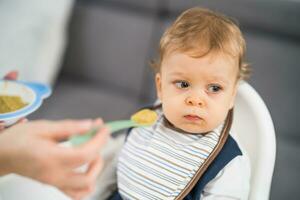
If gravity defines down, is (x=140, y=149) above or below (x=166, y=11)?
below

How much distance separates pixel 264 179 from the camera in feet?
1.34

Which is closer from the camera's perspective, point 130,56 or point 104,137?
point 104,137

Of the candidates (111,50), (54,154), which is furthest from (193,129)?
(111,50)

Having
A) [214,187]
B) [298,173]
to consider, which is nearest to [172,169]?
[214,187]

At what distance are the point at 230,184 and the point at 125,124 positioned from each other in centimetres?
13

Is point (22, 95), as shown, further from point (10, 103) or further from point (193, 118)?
point (193, 118)

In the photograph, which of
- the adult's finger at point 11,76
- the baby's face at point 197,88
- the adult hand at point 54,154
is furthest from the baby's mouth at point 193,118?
the adult's finger at point 11,76

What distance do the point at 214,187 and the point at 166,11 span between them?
27 cm

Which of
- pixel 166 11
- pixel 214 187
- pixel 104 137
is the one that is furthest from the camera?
pixel 166 11

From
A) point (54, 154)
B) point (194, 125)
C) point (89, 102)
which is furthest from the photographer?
point (89, 102)

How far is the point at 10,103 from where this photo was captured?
1.35 feet

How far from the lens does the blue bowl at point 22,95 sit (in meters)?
0.39

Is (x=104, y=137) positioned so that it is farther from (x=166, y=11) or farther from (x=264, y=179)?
(x=166, y=11)

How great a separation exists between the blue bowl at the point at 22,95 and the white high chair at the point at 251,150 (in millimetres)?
62
